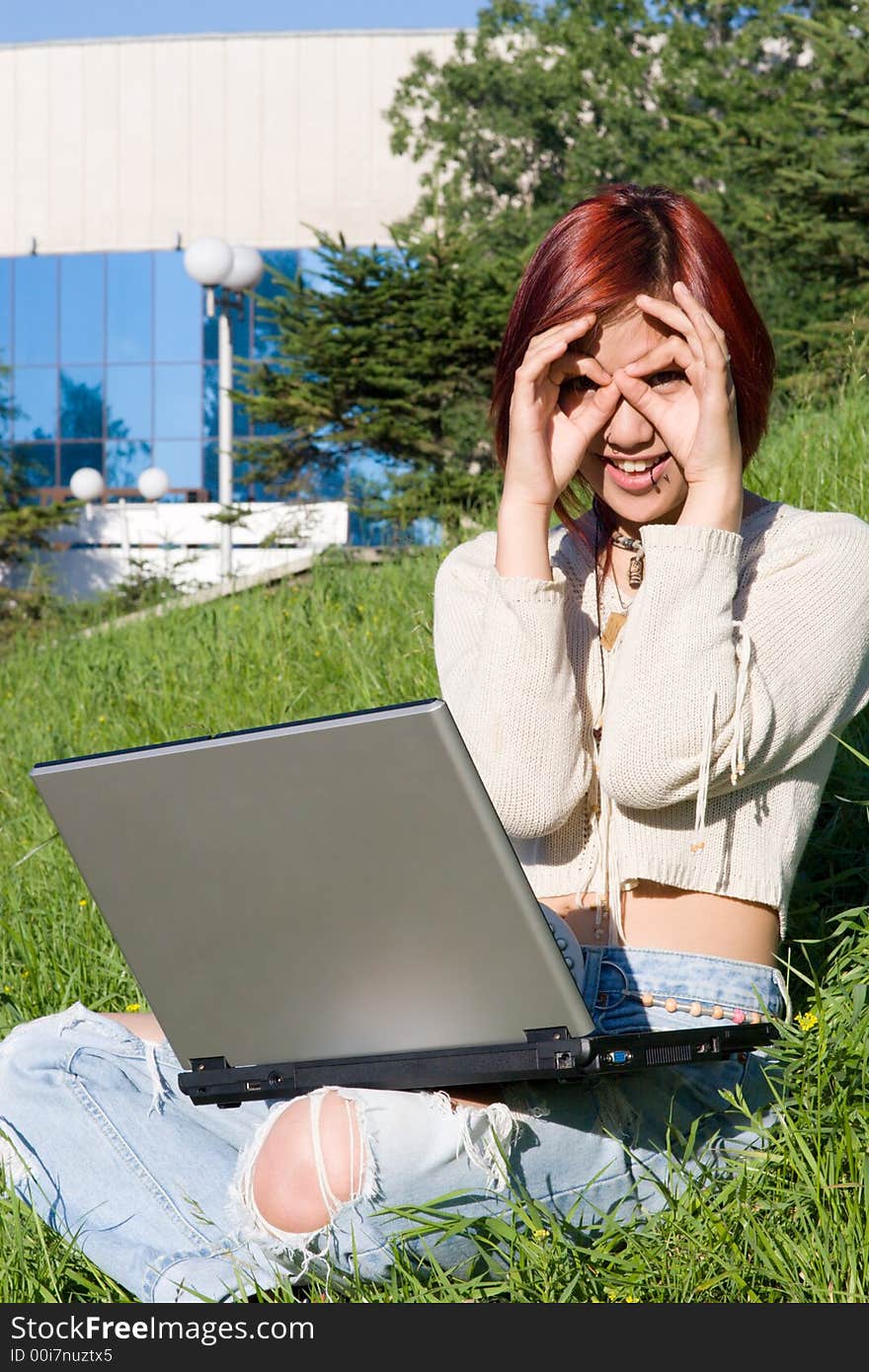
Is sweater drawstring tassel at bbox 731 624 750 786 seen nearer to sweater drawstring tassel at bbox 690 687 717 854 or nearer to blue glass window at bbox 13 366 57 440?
sweater drawstring tassel at bbox 690 687 717 854

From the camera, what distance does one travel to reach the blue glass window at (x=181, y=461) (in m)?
28.5

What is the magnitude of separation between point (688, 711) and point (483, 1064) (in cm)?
53

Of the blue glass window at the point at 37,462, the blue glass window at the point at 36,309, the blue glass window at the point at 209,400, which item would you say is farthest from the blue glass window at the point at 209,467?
the blue glass window at the point at 36,309

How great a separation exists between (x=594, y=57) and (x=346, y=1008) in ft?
73.6

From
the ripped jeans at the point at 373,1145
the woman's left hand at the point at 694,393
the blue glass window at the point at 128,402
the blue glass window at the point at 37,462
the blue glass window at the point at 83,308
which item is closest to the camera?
the ripped jeans at the point at 373,1145

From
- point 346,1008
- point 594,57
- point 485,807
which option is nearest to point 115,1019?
point 346,1008

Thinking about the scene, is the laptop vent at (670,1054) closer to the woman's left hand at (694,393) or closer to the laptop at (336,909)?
the laptop at (336,909)

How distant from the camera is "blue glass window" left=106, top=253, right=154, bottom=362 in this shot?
93.8ft

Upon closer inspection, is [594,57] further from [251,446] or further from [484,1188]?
[484,1188]

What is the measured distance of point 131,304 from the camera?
1129 inches

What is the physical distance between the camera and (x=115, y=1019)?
1.97 meters

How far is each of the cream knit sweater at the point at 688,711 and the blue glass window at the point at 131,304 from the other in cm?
2850

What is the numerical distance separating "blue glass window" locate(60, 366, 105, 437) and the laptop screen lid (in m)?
29.1

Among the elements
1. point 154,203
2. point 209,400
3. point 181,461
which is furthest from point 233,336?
point 154,203
